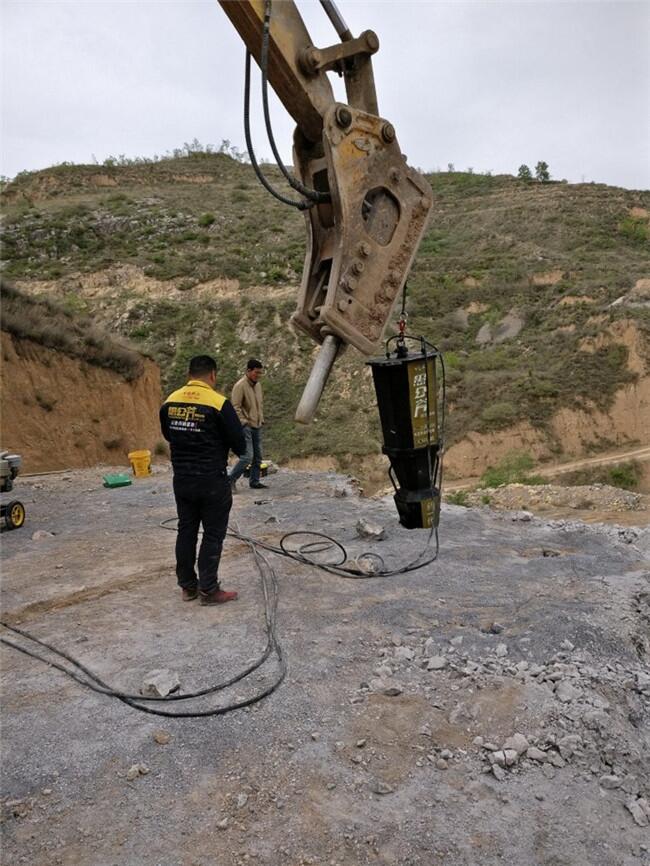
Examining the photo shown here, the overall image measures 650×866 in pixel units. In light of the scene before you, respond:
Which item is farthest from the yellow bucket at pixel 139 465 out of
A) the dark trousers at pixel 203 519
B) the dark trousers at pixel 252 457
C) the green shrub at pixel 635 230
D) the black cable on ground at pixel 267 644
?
the green shrub at pixel 635 230

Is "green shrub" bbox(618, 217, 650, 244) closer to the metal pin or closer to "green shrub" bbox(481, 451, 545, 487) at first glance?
"green shrub" bbox(481, 451, 545, 487)

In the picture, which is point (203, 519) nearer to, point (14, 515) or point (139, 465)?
point (14, 515)

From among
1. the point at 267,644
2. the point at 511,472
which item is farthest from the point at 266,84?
the point at 511,472

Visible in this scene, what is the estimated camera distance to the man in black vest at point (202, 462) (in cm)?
477

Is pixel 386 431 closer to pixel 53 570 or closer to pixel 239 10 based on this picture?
pixel 239 10

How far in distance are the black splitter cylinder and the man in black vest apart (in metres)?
1.17

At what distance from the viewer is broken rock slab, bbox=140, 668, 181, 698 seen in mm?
3514

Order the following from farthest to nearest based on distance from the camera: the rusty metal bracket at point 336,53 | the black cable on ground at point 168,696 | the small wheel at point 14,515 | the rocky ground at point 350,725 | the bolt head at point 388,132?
the small wheel at point 14,515
the bolt head at point 388,132
the rusty metal bracket at point 336,53
the black cable on ground at point 168,696
the rocky ground at point 350,725

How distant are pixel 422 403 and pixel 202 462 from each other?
1.66m

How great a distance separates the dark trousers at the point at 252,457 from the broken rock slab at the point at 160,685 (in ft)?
16.7

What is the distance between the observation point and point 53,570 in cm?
615

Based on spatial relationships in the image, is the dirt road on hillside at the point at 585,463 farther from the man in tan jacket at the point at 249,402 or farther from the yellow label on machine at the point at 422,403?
the yellow label on machine at the point at 422,403

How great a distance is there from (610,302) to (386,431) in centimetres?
2569

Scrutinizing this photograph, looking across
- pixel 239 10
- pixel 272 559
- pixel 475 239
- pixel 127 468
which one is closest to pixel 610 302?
pixel 475 239
